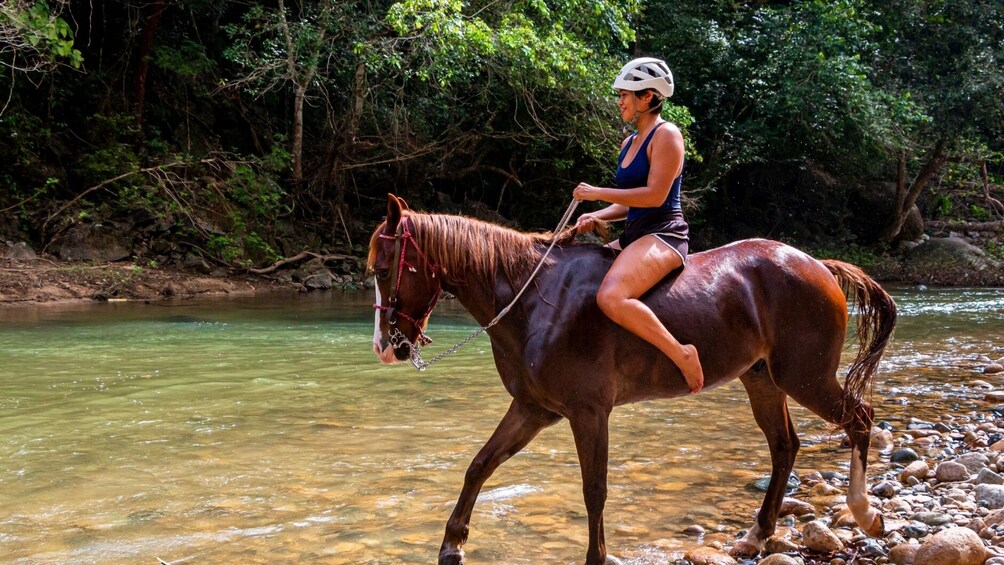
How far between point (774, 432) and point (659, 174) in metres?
1.75

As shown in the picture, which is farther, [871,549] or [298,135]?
[298,135]

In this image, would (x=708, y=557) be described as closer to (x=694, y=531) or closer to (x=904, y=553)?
(x=694, y=531)

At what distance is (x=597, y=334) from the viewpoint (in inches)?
161

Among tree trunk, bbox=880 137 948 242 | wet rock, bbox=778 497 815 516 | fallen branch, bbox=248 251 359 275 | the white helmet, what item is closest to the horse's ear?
the white helmet

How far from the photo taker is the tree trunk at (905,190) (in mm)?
24656

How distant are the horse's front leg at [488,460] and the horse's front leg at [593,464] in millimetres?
239

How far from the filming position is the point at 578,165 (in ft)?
73.3

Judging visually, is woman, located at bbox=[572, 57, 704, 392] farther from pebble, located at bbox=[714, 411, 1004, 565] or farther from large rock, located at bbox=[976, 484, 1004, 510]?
large rock, located at bbox=[976, 484, 1004, 510]

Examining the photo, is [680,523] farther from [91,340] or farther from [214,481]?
[91,340]

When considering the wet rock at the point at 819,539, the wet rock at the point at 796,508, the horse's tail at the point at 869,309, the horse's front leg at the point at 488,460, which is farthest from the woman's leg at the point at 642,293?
the horse's tail at the point at 869,309

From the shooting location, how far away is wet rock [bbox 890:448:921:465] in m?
5.74

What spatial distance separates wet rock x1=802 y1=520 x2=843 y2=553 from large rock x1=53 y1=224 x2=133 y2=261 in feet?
52.4

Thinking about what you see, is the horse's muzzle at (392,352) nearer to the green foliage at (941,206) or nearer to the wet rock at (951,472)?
the wet rock at (951,472)

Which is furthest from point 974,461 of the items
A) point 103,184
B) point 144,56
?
point 144,56
